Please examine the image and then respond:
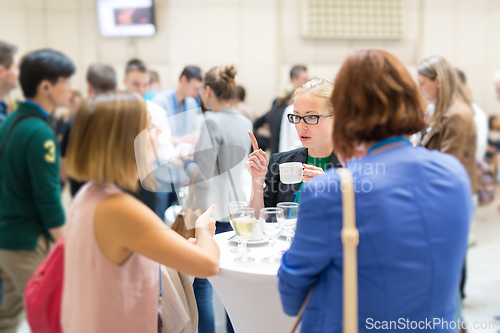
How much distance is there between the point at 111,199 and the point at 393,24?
495cm

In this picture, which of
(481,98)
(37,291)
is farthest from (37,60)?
(481,98)

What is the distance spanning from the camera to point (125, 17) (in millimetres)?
1438

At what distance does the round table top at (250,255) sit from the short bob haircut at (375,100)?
572mm

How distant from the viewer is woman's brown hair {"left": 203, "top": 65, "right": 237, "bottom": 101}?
1.67 metres

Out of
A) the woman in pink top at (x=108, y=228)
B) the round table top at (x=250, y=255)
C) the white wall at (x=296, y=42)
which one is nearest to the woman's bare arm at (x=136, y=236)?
the woman in pink top at (x=108, y=228)

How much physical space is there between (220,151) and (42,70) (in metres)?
0.66

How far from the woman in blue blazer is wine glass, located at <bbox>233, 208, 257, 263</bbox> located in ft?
1.47

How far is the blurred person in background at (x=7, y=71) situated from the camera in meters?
1.14

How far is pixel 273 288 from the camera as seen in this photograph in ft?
4.45

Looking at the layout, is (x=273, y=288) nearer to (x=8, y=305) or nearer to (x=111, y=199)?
(x=111, y=199)

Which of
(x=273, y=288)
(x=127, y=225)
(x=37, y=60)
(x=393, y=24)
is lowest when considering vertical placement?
(x=273, y=288)

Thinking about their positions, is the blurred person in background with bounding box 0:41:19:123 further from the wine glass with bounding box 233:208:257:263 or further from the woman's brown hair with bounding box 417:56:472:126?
the woman's brown hair with bounding box 417:56:472:126

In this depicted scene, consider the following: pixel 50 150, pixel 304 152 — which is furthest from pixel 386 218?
pixel 304 152

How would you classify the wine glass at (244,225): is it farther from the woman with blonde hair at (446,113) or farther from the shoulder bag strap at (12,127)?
the woman with blonde hair at (446,113)
